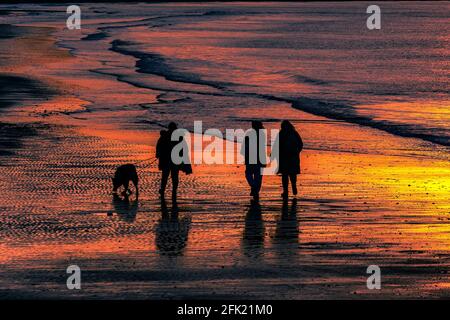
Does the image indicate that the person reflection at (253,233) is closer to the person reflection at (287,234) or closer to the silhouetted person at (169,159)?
the person reflection at (287,234)

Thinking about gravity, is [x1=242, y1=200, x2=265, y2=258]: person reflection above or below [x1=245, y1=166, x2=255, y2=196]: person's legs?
below

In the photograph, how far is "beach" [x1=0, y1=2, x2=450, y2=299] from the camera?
564 inches

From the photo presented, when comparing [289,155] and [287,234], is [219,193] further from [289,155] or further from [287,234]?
[287,234]

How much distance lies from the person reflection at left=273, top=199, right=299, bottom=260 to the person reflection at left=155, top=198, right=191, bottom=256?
1468mm

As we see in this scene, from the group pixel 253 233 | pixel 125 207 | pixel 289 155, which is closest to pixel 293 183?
pixel 289 155

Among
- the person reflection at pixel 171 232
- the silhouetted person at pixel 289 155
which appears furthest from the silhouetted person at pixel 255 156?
the person reflection at pixel 171 232

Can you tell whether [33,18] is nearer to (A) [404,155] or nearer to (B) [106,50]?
(B) [106,50]

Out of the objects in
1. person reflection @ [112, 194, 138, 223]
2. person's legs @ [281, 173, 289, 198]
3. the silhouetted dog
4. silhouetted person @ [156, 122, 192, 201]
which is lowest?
person reflection @ [112, 194, 138, 223]

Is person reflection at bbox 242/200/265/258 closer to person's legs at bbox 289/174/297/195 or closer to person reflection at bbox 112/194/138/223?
person's legs at bbox 289/174/297/195

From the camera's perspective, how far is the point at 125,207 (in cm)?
1939

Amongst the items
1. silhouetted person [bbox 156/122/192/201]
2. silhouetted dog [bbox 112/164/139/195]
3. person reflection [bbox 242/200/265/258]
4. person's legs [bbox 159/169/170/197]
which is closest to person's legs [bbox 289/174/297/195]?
person reflection [bbox 242/200/265/258]

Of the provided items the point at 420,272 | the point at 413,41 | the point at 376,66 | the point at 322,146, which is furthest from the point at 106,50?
the point at 420,272

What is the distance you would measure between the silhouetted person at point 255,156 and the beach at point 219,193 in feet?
1.04
